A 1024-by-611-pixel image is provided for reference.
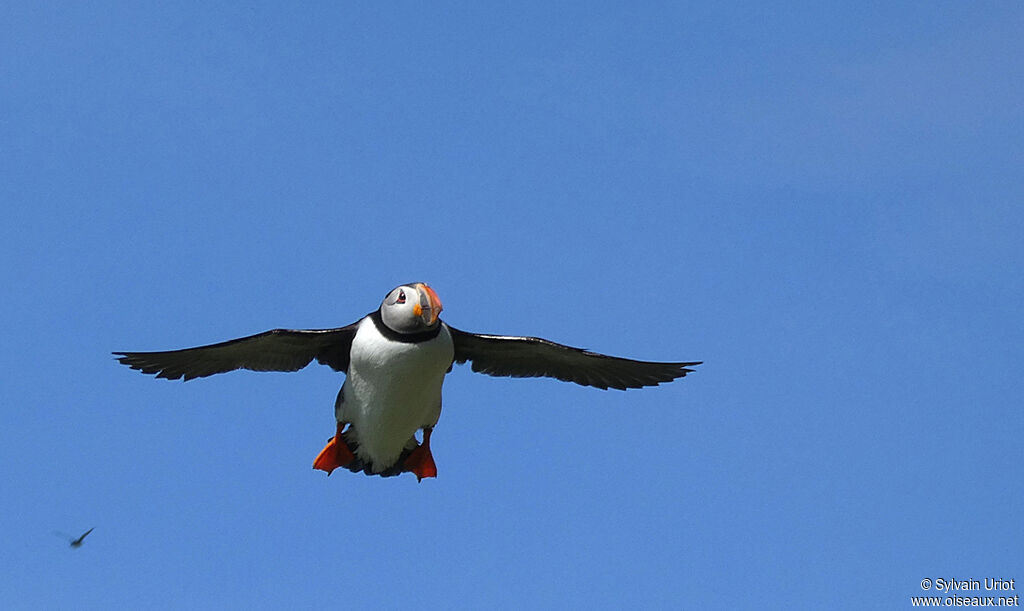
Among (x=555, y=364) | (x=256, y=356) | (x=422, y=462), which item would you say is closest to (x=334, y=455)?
(x=422, y=462)

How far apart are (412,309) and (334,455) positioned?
9.98ft

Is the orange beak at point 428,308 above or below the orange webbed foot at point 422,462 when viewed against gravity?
above

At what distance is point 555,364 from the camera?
61.4ft

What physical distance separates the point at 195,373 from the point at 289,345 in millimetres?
1595

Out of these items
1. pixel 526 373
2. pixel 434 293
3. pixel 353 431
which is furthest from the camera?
pixel 526 373

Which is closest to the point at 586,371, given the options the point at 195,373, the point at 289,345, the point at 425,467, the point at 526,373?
the point at 526,373

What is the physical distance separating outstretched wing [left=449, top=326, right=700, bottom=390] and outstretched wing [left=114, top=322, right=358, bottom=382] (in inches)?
71.8

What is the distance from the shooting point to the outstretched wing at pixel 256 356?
17328 millimetres

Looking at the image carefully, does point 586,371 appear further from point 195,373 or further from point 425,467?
point 195,373

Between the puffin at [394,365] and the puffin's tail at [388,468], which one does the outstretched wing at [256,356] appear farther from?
the puffin's tail at [388,468]

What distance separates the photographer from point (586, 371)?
61.9 feet

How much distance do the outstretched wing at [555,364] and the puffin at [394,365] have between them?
0.02 metres

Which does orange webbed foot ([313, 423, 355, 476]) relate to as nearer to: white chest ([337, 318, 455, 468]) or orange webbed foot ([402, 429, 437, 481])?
white chest ([337, 318, 455, 468])

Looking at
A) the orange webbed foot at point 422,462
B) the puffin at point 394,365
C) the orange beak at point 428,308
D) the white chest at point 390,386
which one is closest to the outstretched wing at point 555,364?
the puffin at point 394,365
